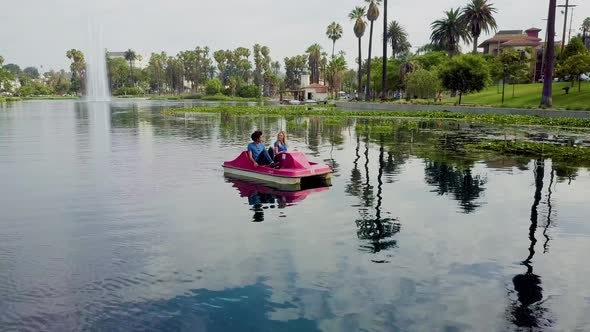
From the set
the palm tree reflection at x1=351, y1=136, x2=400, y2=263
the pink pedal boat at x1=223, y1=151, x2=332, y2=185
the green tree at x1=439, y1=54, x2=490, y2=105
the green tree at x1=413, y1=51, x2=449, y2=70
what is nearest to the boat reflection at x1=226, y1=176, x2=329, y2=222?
the pink pedal boat at x1=223, y1=151, x2=332, y2=185

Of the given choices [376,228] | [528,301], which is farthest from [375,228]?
[528,301]

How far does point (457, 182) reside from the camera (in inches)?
631

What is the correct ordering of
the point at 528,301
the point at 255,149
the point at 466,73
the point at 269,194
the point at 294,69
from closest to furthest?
the point at 528,301
the point at 269,194
the point at 255,149
the point at 466,73
the point at 294,69

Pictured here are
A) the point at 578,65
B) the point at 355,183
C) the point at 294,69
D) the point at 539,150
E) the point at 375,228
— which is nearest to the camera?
the point at 375,228

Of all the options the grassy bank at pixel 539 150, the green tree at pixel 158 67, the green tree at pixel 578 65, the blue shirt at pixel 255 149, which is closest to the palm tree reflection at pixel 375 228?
the blue shirt at pixel 255 149

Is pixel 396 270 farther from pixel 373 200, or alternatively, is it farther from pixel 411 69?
pixel 411 69

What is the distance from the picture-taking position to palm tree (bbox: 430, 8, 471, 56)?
286 feet

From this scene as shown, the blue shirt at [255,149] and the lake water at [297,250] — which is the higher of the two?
the blue shirt at [255,149]

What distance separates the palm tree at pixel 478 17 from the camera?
83938 mm

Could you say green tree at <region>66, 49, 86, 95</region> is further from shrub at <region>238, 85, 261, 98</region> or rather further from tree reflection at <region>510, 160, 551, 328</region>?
tree reflection at <region>510, 160, 551, 328</region>

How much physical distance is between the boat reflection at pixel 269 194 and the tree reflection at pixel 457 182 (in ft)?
12.0

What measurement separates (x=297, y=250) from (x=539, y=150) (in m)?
17.6

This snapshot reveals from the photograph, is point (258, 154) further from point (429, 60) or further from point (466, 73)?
point (429, 60)

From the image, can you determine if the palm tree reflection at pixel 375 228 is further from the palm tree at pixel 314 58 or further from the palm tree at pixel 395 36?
the palm tree at pixel 314 58
